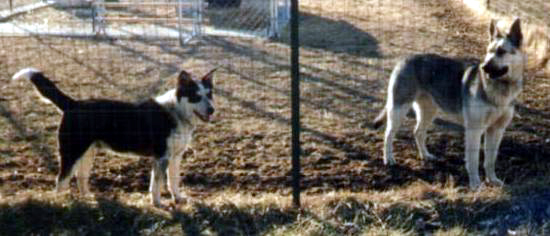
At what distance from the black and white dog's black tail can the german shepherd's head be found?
328 cm

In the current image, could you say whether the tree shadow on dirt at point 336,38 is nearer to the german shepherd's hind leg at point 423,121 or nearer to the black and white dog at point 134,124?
the german shepherd's hind leg at point 423,121

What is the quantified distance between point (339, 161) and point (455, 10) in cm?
978

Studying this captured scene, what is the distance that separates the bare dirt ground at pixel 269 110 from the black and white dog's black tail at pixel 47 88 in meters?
0.78

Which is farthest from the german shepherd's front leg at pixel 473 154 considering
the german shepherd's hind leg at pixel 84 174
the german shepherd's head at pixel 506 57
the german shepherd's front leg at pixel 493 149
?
the german shepherd's hind leg at pixel 84 174

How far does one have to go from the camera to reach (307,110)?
857 cm

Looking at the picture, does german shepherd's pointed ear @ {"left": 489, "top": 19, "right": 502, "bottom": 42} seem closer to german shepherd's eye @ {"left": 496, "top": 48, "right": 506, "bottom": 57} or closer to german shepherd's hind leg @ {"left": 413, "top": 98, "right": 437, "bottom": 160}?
german shepherd's eye @ {"left": 496, "top": 48, "right": 506, "bottom": 57}

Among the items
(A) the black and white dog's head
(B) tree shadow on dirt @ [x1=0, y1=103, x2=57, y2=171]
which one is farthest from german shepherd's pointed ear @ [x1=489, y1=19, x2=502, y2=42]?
(B) tree shadow on dirt @ [x1=0, y1=103, x2=57, y2=171]

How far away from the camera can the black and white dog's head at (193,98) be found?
570 centimetres

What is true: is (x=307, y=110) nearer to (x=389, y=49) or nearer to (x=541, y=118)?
(x=541, y=118)

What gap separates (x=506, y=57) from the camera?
6020mm

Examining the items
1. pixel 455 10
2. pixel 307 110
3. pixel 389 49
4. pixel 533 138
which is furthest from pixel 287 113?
pixel 455 10

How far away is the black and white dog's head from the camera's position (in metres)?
5.70

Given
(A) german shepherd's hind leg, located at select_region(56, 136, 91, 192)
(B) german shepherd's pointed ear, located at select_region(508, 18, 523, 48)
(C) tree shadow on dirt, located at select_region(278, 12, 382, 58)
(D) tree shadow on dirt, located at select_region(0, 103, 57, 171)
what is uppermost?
(B) german shepherd's pointed ear, located at select_region(508, 18, 523, 48)

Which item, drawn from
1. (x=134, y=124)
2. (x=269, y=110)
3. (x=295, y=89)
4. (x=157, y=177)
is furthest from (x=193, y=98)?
(x=269, y=110)
